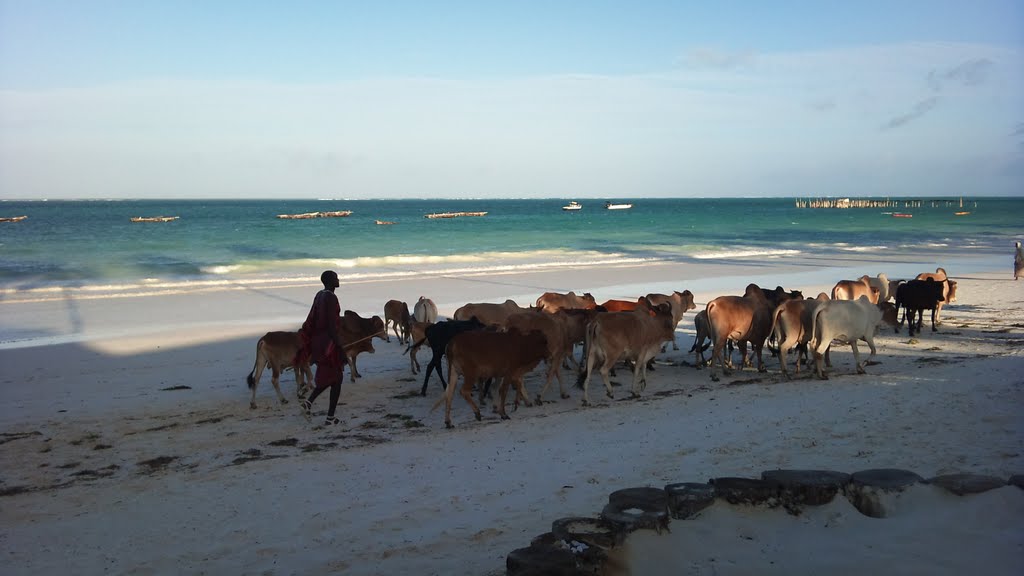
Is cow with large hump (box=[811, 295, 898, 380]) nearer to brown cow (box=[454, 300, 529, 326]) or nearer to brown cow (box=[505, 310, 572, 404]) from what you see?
brown cow (box=[505, 310, 572, 404])

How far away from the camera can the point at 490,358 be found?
10.3 m

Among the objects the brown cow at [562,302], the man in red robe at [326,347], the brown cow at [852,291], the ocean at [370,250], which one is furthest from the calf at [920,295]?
the ocean at [370,250]

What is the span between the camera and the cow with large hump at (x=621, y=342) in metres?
11.7

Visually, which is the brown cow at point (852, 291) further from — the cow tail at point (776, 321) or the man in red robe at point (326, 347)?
the man in red robe at point (326, 347)

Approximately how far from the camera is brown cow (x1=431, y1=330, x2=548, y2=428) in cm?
1013

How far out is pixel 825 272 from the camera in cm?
3219

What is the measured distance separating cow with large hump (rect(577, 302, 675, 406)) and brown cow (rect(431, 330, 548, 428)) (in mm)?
1202

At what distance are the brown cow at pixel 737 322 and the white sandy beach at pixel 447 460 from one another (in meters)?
0.63

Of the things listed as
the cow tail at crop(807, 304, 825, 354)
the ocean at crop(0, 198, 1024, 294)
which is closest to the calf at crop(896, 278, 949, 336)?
the cow tail at crop(807, 304, 825, 354)

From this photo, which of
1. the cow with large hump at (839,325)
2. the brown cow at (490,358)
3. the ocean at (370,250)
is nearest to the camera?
the brown cow at (490,358)

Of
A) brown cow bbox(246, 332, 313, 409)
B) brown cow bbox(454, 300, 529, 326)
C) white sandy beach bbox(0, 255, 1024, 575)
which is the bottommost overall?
white sandy beach bbox(0, 255, 1024, 575)

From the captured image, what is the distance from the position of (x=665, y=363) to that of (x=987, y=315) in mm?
9576

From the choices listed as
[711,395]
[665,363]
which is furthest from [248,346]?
[711,395]

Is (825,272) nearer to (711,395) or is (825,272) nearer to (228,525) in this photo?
(711,395)
